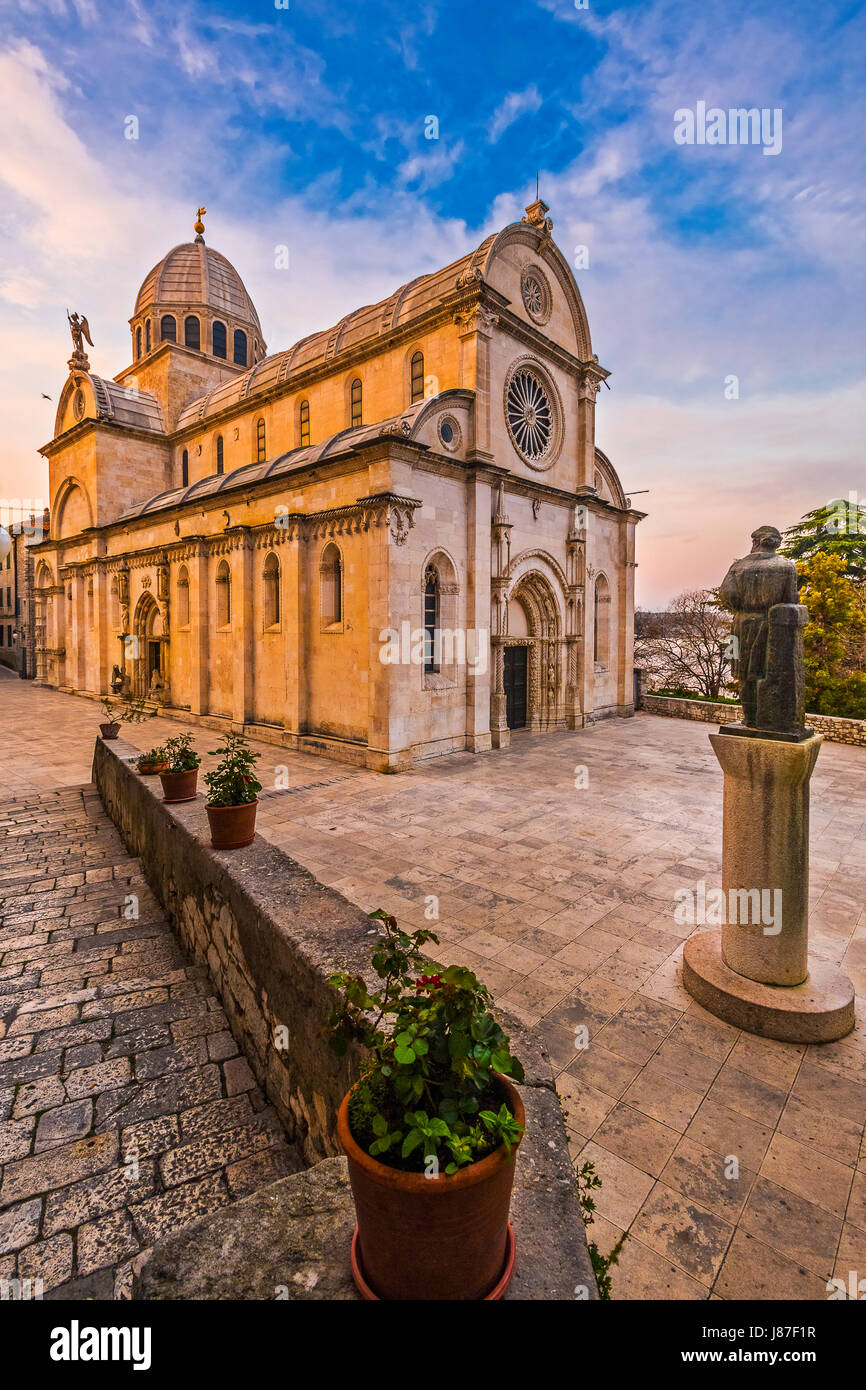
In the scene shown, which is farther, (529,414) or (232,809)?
(529,414)

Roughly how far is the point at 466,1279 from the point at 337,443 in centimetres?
1564

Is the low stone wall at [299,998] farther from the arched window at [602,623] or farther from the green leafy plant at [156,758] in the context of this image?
the arched window at [602,623]

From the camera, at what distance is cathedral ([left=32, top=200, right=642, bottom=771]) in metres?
13.4

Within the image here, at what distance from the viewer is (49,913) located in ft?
24.5

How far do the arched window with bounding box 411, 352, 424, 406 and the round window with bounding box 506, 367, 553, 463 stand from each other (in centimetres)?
239

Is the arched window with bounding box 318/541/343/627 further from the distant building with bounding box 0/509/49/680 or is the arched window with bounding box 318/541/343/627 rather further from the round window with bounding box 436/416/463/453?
the distant building with bounding box 0/509/49/680

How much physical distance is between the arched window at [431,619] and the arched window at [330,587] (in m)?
2.15

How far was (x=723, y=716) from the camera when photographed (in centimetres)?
1988

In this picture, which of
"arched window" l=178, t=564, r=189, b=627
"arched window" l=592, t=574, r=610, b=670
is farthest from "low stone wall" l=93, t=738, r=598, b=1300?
"arched window" l=592, t=574, r=610, b=670

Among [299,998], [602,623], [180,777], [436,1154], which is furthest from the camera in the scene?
[602,623]

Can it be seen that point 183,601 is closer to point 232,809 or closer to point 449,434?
point 449,434

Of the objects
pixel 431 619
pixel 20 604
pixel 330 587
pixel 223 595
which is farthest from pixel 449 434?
pixel 20 604

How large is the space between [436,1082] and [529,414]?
18.1m

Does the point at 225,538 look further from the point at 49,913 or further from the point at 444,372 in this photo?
the point at 49,913
